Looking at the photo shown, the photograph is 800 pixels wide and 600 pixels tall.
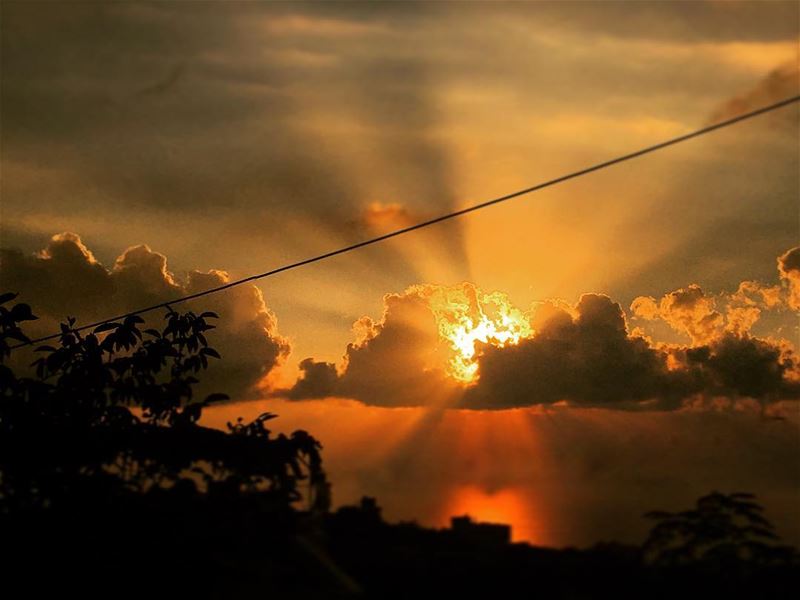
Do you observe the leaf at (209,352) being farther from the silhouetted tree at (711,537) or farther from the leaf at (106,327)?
the silhouetted tree at (711,537)

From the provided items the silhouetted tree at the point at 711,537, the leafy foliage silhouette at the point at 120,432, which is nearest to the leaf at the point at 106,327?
the leafy foliage silhouette at the point at 120,432

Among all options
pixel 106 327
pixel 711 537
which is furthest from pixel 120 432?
pixel 711 537

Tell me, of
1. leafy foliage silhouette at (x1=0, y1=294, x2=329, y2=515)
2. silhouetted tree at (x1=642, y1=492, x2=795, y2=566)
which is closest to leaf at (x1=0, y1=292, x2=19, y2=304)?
leafy foliage silhouette at (x1=0, y1=294, x2=329, y2=515)

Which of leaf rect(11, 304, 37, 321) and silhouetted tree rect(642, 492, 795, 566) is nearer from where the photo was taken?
silhouetted tree rect(642, 492, 795, 566)

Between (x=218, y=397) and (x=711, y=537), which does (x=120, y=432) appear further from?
(x=711, y=537)

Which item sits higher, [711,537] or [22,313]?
[22,313]

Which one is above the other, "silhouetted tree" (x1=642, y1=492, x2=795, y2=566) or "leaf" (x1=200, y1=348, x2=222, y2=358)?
"leaf" (x1=200, y1=348, x2=222, y2=358)

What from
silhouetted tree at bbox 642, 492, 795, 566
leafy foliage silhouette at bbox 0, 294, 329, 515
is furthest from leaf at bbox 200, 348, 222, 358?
silhouetted tree at bbox 642, 492, 795, 566

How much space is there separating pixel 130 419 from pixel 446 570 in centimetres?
1380

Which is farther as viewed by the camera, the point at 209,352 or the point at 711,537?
the point at 209,352

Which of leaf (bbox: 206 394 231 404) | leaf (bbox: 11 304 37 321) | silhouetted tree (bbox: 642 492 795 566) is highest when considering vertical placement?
leaf (bbox: 11 304 37 321)

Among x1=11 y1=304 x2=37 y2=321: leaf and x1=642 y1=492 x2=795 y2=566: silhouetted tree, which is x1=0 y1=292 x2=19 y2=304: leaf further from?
x1=642 y1=492 x2=795 y2=566: silhouetted tree

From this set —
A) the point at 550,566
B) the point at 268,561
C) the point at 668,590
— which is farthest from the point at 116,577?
the point at 668,590

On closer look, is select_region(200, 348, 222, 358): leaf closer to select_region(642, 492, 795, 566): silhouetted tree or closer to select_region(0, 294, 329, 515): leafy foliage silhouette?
select_region(0, 294, 329, 515): leafy foliage silhouette
